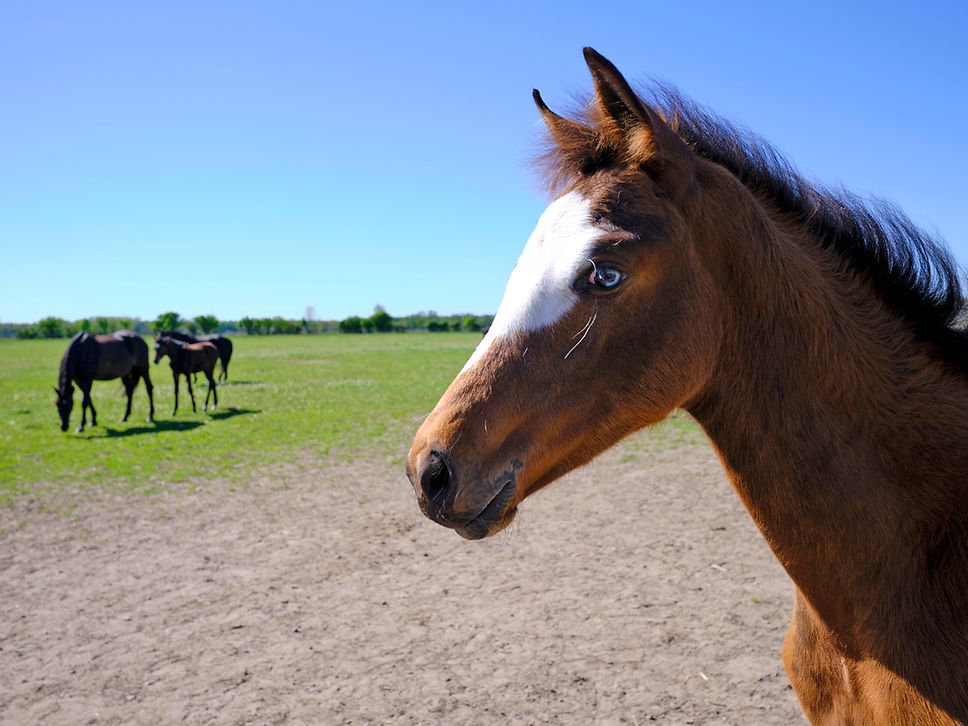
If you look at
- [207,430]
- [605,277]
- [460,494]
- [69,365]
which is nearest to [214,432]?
[207,430]

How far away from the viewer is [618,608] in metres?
5.62

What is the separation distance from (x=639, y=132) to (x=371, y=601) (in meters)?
5.19

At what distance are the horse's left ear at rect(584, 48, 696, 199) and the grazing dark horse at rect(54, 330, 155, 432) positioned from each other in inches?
642

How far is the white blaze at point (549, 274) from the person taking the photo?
184cm

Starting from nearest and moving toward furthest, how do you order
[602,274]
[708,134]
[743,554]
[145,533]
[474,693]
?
[602,274]
[708,134]
[474,693]
[743,554]
[145,533]

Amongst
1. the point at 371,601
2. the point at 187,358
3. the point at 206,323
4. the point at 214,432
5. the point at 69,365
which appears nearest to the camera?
the point at 371,601

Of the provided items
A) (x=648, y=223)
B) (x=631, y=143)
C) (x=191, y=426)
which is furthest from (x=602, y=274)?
(x=191, y=426)

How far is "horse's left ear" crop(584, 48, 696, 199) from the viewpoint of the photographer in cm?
180

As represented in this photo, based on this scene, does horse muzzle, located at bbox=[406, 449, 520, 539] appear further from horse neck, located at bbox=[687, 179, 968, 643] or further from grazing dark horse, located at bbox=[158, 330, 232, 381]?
grazing dark horse, located at bbox=[158, 330, 232, 381]

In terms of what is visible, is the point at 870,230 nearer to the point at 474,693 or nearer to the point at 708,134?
the point at 708,134

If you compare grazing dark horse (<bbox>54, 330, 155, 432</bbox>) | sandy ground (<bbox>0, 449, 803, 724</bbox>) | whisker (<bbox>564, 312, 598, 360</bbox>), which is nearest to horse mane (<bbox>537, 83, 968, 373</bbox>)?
whisker (<bbox>564, 312, 598, 360</bbox>)

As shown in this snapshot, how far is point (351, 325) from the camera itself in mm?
95500

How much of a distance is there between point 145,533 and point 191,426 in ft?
28.6

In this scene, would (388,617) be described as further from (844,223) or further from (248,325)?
(248,325)
